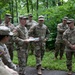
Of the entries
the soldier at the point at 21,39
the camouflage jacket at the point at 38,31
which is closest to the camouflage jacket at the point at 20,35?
the soldier at the point at 21,39

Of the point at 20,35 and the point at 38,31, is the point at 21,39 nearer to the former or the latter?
the point at 20,35

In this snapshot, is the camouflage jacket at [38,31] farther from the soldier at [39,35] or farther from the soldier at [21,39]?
the soldier at [21,39]

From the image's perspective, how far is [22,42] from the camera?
7430mm

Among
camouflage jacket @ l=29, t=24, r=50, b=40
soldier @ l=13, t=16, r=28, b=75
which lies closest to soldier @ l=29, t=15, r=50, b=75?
camouflage jacket @ l=29, t=24, r=50, b=40

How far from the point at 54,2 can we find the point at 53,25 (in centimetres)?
494

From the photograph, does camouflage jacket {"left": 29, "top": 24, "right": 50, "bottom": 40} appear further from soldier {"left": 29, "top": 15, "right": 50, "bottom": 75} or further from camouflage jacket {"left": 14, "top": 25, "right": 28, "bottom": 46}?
camouflage jacket {"left": 14, "top": 25, "right": 28, "bottom": 46}

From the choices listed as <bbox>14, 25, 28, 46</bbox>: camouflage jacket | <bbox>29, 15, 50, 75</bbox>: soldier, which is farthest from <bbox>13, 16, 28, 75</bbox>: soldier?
Answer: <bbox>29, 15, 50, 75</bbox>: soldier

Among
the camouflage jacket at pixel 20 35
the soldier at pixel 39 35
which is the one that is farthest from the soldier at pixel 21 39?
the soldier at pixel 39 35

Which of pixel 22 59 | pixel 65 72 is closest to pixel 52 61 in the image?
pixel 65 72

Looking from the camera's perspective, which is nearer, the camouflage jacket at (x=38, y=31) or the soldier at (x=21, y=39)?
the soldier at (x=21, y=39)

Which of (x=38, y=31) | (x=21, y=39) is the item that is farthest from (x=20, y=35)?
(x=38, y=31)

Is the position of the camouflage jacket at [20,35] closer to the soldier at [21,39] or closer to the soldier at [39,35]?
the soldier at [21,39]

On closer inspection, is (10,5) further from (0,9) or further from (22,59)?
(22,59)

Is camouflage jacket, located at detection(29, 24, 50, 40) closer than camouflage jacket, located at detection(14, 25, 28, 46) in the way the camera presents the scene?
No
